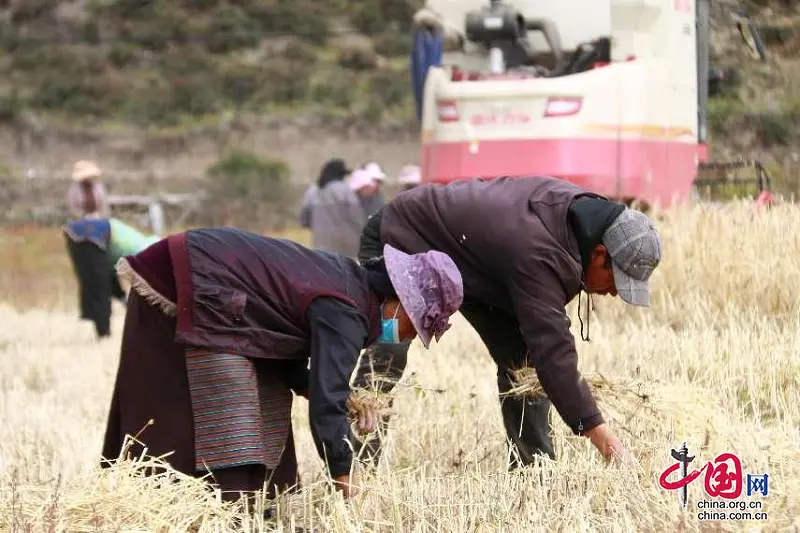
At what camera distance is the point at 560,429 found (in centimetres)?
548

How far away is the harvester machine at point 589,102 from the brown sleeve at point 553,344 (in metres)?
5.77

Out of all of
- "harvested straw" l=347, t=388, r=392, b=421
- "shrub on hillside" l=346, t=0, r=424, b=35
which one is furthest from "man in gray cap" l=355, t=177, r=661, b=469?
"shrub on hillside" l=346, t=0, r=424, b=35

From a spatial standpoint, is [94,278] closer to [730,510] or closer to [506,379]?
[506,379]

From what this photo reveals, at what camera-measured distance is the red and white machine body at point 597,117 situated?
10.7 metres

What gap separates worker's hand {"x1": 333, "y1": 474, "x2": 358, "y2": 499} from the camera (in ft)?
14.3

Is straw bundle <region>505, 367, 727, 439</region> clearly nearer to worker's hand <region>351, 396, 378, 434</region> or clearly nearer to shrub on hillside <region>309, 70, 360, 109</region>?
worker's hand <region>351, 396, 378, 434</region>

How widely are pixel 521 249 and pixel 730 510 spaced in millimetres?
1111

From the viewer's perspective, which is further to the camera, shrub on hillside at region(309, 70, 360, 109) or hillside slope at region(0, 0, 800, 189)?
shrub on hillside at region(309, 70, 360, 109)

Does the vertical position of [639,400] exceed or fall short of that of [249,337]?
it falls short

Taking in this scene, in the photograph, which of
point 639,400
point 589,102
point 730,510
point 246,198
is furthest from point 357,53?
point 730,510

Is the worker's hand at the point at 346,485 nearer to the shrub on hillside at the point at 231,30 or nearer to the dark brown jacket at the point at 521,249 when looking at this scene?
the dark brown jacket at the point at 521,249

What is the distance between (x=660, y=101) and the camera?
11141 millimetres

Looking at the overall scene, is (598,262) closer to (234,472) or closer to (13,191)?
(234,472)

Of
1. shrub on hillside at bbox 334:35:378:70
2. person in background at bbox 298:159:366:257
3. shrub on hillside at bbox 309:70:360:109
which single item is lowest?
shrub on hillside at bbox 309:70:360:109
